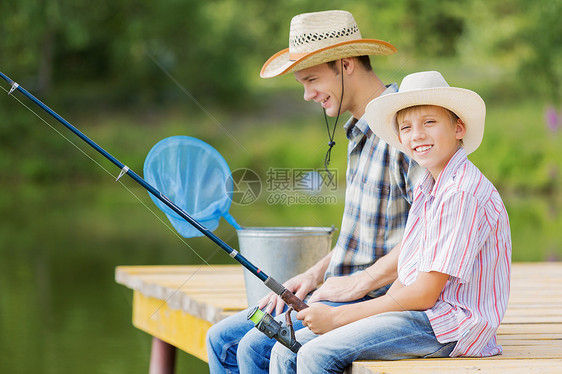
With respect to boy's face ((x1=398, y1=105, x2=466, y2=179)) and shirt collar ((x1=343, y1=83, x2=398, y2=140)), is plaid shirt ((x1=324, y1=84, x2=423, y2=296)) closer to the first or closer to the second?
shirt collar ((x1=343, y1=83, x2=398, y2=140))

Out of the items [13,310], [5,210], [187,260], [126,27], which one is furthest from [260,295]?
[126,27]

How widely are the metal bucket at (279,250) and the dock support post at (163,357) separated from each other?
1293 mm

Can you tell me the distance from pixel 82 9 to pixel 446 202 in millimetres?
17459

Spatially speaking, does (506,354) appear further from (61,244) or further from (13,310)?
(61,244)

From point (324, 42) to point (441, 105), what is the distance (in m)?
0.48

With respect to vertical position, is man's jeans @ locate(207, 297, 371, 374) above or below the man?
below

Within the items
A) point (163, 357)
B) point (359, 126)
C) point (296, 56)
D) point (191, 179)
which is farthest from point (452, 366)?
point (163, 357)

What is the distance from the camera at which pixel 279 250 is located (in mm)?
2355

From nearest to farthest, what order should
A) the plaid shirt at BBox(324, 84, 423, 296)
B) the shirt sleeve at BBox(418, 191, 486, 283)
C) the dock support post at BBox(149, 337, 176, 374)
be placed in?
the shirt sleeve at BBox(418, 191, 486, 283)
the plaid shirt at BBox(324, 84, 423, 296)
the dock support post at BBox(149, 337, 176, 374)

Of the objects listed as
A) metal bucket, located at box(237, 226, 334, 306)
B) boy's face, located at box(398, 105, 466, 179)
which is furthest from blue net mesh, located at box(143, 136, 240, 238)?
boy's face, located at box(398, 105, 466, 179)

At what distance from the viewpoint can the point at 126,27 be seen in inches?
743

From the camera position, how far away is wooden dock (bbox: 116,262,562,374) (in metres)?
1.69

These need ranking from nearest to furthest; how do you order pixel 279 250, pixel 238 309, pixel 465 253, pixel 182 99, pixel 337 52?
pixel 465 253 < pixel 337 52 < pixel 279 250 < pixel 238 309 < pixel 182 99

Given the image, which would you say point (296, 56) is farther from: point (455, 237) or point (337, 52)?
point (455, 237)
